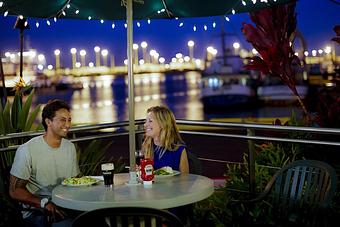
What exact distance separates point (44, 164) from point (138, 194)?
36.4 inches

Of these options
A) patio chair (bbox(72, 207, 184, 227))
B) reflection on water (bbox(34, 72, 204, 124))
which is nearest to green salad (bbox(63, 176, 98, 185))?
patio chair (bbox(72, 207, 184, 227))

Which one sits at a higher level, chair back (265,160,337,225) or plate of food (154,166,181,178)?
plate of food (154,166,181,178)

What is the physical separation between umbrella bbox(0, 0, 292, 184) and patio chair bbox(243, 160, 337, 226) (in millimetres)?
1374

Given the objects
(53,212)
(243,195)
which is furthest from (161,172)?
(243,195)

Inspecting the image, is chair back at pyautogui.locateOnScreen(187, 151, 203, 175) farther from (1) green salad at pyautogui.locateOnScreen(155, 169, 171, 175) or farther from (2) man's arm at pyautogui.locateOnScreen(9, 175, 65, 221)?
(2) man's arm at pyautogui.locateOnScreen(9, 175, 65, 221)

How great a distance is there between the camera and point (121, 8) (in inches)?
185

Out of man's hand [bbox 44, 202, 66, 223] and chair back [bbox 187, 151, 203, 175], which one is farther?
chair back [bbox 187, 151, 203, 175]

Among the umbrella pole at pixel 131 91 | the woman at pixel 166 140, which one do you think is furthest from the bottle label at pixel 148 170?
the woman at pixel 166 140

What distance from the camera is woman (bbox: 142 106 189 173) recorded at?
3.85m

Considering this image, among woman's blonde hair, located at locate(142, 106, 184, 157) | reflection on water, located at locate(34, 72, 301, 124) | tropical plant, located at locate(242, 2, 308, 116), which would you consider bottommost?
reflection on water, located at locate(34, 72, 301, 124)

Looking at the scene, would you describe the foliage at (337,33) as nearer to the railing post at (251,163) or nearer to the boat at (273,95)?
the railing post at (251,163)

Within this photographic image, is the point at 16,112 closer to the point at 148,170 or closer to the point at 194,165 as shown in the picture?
the point at 194,165

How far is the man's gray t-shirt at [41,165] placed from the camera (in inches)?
144

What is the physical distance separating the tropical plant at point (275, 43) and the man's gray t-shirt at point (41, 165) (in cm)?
363
